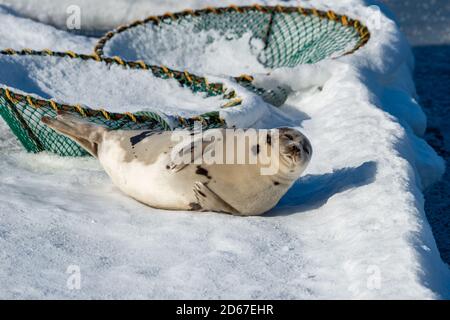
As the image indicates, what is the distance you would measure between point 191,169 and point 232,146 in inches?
8.4

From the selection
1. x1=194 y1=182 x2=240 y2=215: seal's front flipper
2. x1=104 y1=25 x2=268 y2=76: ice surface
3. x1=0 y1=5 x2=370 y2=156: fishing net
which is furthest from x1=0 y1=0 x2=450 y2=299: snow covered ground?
x1=104 y1=25 x2=268 y2=76: ice surface

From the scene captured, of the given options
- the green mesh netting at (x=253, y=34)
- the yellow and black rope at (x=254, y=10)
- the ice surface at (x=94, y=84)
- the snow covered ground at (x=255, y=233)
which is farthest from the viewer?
the green mesh netting at (x=253, y=34)

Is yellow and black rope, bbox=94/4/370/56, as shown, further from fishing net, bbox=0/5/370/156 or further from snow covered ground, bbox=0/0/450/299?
snow covered ground, bbox=0/0/450/299

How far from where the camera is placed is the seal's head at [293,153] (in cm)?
401

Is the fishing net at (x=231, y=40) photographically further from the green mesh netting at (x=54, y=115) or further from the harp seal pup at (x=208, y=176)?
the harp seal pup at (x=208, y=176)

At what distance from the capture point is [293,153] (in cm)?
401

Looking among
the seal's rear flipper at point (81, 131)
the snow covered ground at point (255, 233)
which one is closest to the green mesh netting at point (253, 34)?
the snow covered ground at point (255, 233)

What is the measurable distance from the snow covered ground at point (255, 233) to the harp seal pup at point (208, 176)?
64 millimetres

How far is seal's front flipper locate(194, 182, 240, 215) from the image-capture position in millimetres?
4074

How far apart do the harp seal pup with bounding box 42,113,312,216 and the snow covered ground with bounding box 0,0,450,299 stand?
6cm

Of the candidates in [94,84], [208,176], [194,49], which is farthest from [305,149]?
[194,49]

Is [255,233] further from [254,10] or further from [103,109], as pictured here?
[254,10]

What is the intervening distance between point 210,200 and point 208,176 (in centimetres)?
11
